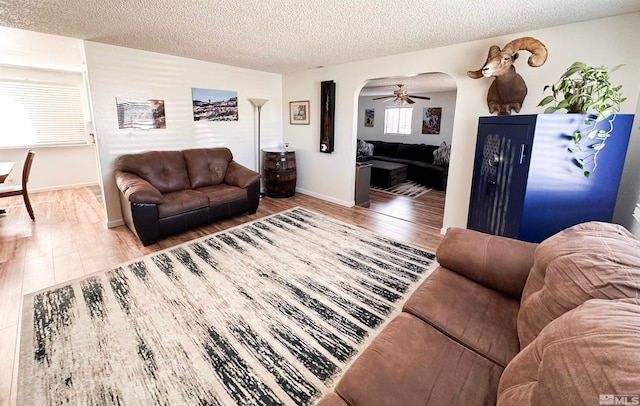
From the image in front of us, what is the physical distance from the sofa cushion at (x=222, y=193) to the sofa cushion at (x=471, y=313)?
9.53 ft

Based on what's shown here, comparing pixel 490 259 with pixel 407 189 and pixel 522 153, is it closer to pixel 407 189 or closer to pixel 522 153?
pixel 522 153

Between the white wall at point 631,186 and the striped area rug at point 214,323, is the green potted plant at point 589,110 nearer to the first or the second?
the white wall at point 631,186

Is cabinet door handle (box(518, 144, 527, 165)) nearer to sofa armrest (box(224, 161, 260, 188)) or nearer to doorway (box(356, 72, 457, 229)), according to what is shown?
doorway (box(356, 72, 457, 229))

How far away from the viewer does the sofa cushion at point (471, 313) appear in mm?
1199

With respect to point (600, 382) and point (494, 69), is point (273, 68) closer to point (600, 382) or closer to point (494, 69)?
point (494, 69)

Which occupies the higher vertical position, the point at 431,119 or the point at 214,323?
the point at 431,119

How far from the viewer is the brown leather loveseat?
3.11 meters

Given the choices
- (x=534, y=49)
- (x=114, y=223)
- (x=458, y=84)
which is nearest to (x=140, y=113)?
(x=114, y=223)

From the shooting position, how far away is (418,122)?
26.3ft

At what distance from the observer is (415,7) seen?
7.29ft

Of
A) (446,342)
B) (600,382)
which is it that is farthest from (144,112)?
(600,382)

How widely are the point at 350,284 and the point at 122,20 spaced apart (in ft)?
10.4

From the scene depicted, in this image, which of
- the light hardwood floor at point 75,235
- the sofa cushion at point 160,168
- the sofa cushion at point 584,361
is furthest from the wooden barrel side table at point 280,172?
the sofa cushion at point 584,361

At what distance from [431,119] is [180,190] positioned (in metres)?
6.67
